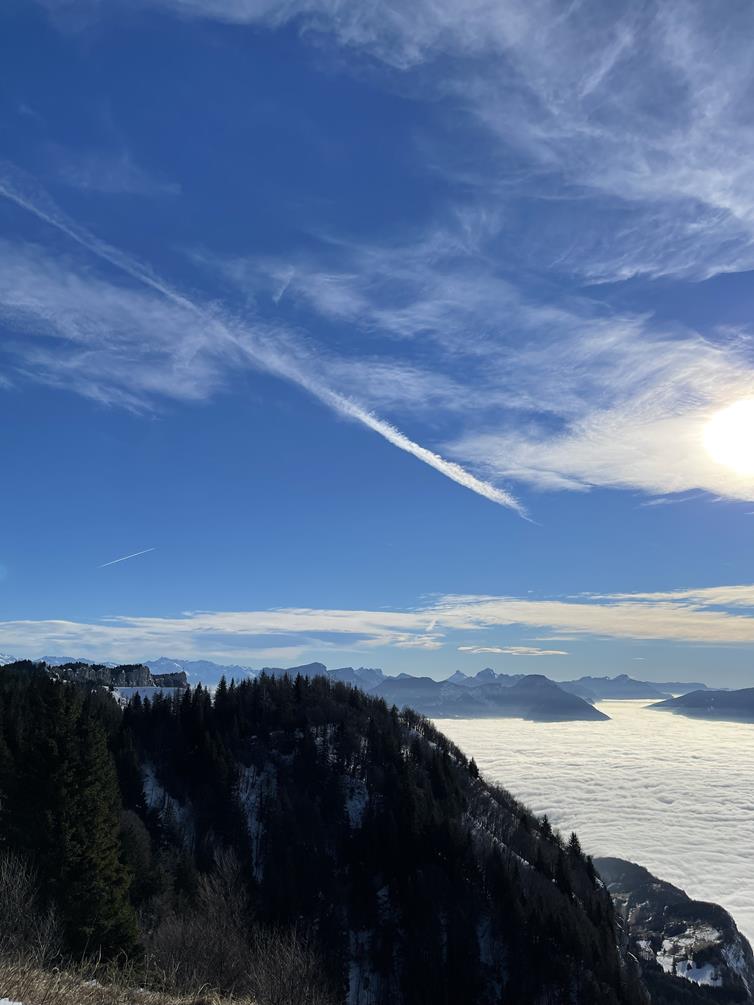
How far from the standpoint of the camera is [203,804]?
Result: 110938 millimetres

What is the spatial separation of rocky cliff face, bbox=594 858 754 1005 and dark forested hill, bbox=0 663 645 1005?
1806cm

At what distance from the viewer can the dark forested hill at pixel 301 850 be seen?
A: 4175 cm

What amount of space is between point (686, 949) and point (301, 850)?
10161 centimetres

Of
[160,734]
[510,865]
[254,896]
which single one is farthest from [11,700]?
[510,865]

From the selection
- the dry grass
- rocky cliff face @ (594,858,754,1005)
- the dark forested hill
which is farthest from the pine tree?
rocky cliff face @ (594,858,754,1005)

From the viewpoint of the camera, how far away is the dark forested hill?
1644 inches

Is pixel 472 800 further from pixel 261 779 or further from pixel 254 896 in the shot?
pixel 254 896

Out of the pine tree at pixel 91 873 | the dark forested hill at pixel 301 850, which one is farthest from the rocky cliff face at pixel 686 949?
the pine tree at pixel 91 873

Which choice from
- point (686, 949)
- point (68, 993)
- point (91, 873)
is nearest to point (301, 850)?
point (91, 873)

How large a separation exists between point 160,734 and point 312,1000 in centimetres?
10532

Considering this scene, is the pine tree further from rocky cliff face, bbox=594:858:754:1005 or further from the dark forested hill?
rocky cliff face, bbox=594:858:754:1005

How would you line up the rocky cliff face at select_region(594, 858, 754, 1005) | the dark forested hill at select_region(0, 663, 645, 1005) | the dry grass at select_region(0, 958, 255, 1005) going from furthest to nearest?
the rocky cliff face at select_region(594, 858, 754, 1005)
the dark forested hill at select_region(0, 663, 645, 1005)
the dry grass at select_region(0, 958, 255, 1005)

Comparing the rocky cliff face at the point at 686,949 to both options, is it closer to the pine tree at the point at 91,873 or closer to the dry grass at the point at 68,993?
the pine tree at the point at 91,873

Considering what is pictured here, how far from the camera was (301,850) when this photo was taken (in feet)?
339
